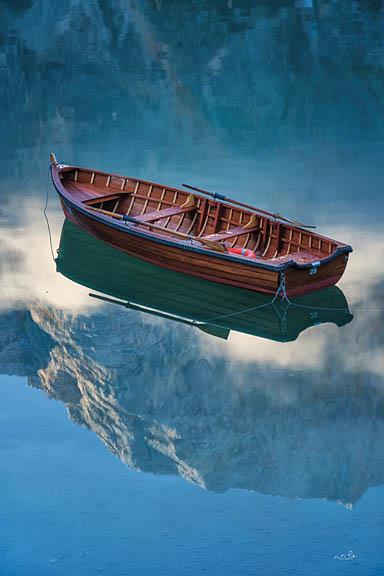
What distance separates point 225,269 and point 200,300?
2.61 ft

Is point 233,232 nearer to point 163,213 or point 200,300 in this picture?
point 200,300

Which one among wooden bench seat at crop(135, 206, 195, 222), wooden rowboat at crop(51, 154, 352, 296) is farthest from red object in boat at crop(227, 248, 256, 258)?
wooden bench seat at crop(135, 206, 195, 222)

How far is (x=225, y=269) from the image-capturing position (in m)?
18.5

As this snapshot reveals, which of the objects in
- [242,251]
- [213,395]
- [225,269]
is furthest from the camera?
[242,251]

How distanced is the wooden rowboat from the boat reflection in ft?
0.83

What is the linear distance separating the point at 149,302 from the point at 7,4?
33.8 m

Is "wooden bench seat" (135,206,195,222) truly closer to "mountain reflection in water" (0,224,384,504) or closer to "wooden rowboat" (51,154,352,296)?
"wooden rowboat" (51,154,352,296)

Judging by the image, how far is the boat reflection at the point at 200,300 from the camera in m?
18.0

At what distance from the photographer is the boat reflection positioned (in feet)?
59.0

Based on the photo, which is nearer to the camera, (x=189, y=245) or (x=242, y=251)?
(x=189, y=245)

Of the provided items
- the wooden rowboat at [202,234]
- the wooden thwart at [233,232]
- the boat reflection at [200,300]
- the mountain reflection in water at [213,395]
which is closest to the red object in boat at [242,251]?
the wooden rowboat at [202,234]

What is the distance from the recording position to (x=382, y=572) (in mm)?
11641

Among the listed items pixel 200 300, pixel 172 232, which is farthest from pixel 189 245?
pixel 200 300

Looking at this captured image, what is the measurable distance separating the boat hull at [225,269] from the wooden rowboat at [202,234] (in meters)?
0.02
